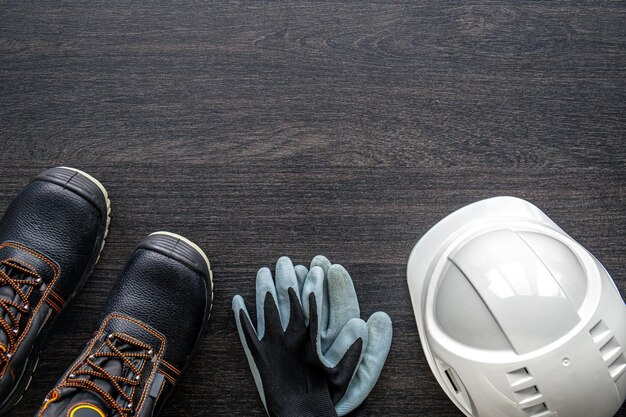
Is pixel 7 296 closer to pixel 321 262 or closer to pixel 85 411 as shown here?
pixel 85 411

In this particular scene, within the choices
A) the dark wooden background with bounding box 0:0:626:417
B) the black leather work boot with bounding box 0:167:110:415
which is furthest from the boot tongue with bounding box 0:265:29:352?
the dark wooden background with bounding box 0:0:626:417

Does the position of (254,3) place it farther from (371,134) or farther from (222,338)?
(222,338)

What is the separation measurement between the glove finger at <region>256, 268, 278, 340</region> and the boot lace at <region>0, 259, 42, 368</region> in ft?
1.25

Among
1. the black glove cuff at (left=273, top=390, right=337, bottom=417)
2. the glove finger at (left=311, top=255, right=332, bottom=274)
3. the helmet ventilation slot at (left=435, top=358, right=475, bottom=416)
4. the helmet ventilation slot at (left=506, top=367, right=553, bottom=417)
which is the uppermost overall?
the glove finger at (left=311, top=255, right=332, bottom=274)

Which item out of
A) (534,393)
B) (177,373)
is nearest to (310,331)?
(177,373)

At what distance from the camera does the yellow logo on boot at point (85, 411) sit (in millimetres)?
814

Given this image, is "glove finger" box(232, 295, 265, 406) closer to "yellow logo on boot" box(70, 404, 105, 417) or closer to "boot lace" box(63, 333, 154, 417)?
"boot lace" box(63, 333, 154, 417)

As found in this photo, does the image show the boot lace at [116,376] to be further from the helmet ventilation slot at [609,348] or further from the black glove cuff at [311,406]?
the helmet ventilation slot at [609,348]

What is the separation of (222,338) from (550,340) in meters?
0.56

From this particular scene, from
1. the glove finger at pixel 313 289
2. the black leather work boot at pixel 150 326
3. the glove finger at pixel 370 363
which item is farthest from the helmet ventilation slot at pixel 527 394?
the black leather work boot at pixel 150 326

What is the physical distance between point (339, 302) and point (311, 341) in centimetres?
9

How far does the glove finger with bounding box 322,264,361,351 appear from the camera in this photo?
938 mm

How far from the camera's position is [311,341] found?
90 centimetres

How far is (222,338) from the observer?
954 millimetres
